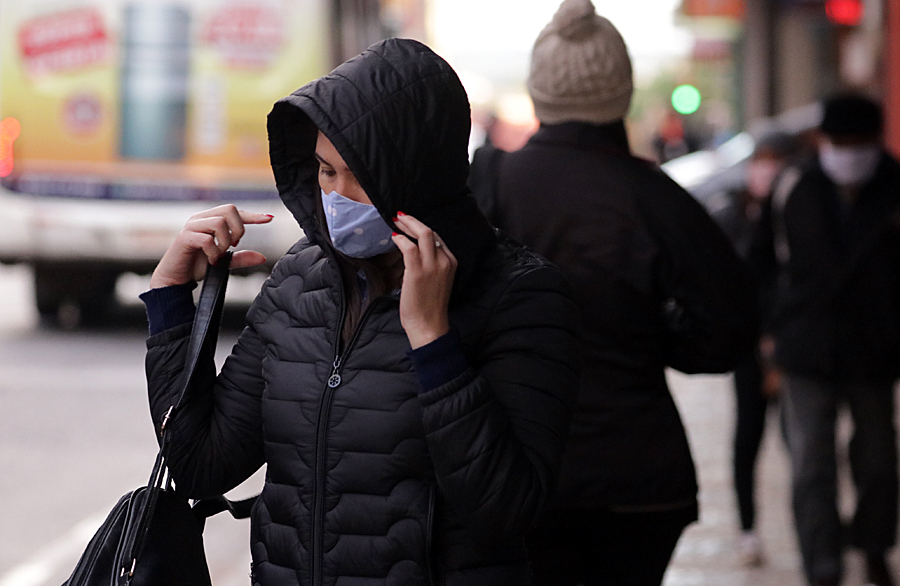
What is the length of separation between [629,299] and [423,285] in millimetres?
1238

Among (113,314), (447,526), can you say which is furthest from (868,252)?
(113,314)

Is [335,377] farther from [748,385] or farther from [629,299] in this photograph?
[748,385]

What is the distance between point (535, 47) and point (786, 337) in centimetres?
214

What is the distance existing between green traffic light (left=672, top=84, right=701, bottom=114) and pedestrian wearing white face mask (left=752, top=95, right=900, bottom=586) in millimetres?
34388

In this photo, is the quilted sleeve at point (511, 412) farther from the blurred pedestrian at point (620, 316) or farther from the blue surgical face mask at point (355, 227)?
the blurred pedestrian at point (620, 316)

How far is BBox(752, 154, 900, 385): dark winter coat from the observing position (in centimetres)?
521

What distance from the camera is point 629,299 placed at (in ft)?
11.0

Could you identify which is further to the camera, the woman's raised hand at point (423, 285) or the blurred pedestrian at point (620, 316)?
the blurred pedestrian at point (620, 316)

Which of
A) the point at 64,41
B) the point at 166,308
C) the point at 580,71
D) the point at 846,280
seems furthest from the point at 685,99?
the point at 166,308

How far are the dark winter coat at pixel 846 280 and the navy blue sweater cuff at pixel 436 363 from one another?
130 inches

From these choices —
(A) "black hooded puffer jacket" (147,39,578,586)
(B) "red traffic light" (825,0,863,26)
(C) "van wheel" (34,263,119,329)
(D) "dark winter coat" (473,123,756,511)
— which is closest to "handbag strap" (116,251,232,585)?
(A) "black hooded puffer jacket" (147,39,578,586)

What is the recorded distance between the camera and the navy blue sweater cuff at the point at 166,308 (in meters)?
2.53

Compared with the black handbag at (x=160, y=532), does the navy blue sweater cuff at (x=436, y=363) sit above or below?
above

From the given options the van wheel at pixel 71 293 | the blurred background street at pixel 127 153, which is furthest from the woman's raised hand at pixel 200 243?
the van wheel at pixel 71 293
